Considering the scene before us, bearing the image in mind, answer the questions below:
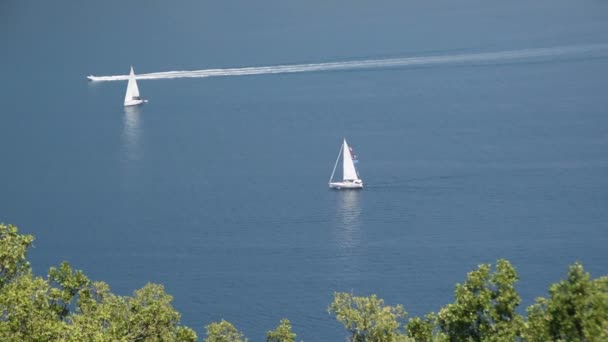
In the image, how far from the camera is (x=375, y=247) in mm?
56969

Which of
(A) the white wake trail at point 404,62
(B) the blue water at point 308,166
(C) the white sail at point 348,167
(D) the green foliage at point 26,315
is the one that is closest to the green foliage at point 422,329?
(D) the green foliage at point 26,315

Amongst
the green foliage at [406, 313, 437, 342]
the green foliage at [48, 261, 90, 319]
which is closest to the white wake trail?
the green foliage at [48, 261, 90, 319]

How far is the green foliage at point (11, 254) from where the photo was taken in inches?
1032

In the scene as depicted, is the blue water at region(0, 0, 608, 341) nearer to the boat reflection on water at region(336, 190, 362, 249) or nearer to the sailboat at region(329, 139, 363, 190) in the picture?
the boat reflection on water at region(336, 190, 362, 249)

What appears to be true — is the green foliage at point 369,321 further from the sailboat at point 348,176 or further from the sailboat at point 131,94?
the sailboat at point 131,94

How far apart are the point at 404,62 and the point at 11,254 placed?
249 feet

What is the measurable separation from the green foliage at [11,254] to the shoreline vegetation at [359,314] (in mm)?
26

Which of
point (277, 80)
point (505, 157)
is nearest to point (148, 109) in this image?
point (277, 80)

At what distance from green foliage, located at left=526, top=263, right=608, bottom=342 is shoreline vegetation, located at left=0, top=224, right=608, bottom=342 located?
0.8 inches

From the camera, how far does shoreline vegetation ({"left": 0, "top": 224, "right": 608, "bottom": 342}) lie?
21.1 m

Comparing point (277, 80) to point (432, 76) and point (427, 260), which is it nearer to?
point (432, 76)

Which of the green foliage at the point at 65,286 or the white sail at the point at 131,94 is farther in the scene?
the white sail at the point at 131,94

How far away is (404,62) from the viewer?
9888 cm

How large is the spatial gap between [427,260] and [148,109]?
41.9 m
